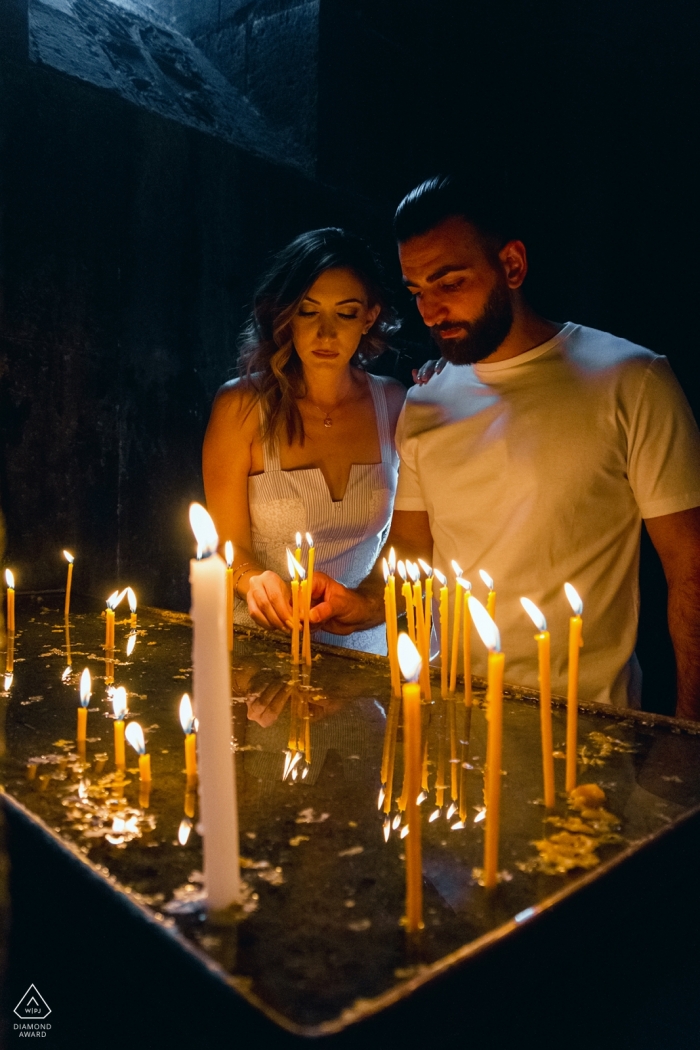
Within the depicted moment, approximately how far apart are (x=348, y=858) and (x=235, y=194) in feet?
12.5

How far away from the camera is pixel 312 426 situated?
308cm

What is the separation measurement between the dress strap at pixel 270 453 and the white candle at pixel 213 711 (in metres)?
2.22

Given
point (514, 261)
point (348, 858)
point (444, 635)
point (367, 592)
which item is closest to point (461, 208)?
Result: point (514, 261)

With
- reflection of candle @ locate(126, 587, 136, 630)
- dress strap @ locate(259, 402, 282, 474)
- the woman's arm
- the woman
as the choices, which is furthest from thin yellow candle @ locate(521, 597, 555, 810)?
dress strap @ locate(259, 402, 282, 474)

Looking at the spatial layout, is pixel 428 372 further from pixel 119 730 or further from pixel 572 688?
pixel 119 730

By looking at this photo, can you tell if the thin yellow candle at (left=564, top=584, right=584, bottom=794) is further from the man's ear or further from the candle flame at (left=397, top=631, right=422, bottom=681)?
the man's ear

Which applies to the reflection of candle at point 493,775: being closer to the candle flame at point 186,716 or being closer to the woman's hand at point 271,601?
the candle flame at point 186,716

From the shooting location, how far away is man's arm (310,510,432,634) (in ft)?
7.02

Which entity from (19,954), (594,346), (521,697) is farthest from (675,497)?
(19,954)

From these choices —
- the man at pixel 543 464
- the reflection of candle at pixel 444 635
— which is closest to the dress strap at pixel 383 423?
the man at pixel 543 464

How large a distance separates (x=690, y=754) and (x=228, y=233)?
11.6 feet

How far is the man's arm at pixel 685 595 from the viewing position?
1950 millimetres

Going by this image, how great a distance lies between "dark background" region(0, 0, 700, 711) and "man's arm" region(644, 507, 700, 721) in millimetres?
1817

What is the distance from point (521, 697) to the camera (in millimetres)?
1553
